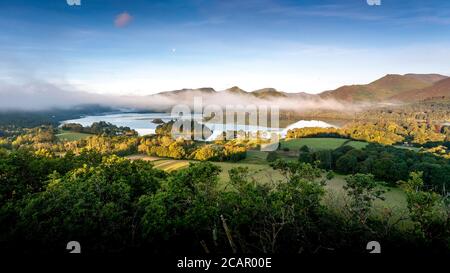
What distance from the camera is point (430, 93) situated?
95.2 meters

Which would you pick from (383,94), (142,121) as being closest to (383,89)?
(383,94)

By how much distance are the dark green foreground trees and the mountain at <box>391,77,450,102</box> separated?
356 ft

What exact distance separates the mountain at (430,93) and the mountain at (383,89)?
183 centimetres

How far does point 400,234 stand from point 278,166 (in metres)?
3.91

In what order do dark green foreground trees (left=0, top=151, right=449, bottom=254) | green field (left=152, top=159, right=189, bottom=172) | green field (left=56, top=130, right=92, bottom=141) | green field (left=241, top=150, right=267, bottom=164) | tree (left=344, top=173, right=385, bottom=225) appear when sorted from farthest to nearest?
green field (left=56, top=130, right=92, bottom=141)
green field (left=241, top=150, right=267, bottom=164)
green field (left=152, top=159, right=189, bottom=172)
tree (left=344, top=173, right=385, bottom=225)
dark green foreground trees (left=0, top=151, right=449, bottom=254)

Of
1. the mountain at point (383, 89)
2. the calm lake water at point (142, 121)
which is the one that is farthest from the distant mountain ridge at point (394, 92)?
the calm lake water at point (142, 121)

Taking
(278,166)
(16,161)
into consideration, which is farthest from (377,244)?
(16,161)

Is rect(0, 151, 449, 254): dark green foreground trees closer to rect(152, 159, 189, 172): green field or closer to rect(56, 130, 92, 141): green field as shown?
rect(152, 159, 189, 172): green field

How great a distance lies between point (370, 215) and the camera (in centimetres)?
773

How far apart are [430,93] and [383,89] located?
24.4 m

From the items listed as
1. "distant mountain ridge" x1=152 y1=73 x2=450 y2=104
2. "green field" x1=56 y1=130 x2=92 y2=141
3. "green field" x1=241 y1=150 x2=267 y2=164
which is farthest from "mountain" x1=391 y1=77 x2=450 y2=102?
"green field" x1=56 y1=130 x2=92 y2=141

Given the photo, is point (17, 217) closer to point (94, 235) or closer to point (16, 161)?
point (94, 235)

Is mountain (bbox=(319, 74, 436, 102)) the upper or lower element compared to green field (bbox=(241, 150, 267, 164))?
upper

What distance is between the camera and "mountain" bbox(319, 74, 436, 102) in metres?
101
